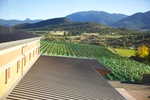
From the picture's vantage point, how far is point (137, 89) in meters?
24.9

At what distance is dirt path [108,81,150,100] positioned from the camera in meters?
22.3

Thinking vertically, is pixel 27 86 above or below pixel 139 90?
above

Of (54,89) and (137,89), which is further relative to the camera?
(137,89)

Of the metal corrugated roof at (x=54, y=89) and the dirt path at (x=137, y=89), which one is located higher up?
the metal corrugated roof at (x=54, y=89)

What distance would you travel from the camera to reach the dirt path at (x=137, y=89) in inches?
878

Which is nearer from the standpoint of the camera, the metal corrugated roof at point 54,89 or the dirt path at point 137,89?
the metal corrugated roof at point 54,89

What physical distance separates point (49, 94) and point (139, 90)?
17.8 metres

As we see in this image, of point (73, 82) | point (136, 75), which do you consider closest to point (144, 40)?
point (136, 75)

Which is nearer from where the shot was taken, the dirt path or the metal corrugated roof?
the metal corrugated roof

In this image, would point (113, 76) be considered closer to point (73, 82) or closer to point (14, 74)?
point (73, 82)

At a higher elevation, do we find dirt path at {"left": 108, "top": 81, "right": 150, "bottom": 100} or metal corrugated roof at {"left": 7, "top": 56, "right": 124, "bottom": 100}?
metal corrugated roof at {"left": 7, "top": 56, "right": 124, "bottom": 100}

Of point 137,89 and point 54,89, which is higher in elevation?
point 54,89

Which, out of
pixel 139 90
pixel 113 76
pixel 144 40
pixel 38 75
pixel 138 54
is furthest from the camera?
pixel 144 40

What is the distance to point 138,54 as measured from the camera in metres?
61.6
